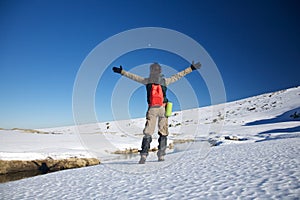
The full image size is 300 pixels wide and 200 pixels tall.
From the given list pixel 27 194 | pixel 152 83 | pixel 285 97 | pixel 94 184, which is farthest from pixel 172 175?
pixel 285 97

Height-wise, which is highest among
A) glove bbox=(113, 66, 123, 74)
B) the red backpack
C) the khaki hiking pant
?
glove bbox=(113, 66, 123, 74)

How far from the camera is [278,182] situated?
118 inches

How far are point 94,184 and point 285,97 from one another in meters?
50.8

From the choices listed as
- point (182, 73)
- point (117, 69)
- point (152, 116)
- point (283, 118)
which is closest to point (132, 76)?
point (117, 69)


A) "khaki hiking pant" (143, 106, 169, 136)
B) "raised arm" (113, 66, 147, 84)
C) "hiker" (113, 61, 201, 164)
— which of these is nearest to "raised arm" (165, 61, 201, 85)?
"hiker" (113, 61, 201, 164)

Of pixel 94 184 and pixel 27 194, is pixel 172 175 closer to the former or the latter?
pixel 94 184

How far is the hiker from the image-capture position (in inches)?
217

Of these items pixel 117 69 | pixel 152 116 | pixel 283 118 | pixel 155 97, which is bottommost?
pixel 152 116

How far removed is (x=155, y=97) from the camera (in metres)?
5.51

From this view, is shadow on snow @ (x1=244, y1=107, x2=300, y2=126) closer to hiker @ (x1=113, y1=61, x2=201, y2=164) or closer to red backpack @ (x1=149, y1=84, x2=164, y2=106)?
hiker @ (x1=113, y1=61, x2=201, y2=164)

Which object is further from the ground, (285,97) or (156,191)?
(285,97)

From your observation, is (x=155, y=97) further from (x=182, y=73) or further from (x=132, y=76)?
(x=182, y=73)

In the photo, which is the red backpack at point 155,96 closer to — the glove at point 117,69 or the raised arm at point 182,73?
the raised arm at point 182,73

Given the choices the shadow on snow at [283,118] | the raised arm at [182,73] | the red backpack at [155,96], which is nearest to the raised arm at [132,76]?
the red backpack at [155,96]
